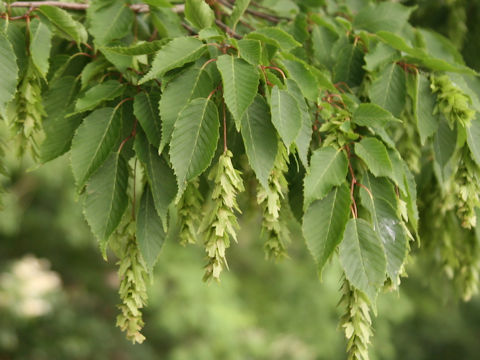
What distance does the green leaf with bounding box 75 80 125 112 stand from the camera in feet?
4.10

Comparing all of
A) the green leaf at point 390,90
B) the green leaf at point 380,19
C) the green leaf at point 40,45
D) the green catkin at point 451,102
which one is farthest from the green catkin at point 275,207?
the green leaf at point 380,19

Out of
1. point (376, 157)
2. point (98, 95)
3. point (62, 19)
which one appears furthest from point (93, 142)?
point (376, 157)

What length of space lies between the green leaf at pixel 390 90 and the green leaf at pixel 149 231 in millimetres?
743

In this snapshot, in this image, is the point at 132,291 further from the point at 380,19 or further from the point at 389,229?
the point at 380,19

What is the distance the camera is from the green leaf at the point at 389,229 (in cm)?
118

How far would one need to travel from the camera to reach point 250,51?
1186 millimetres

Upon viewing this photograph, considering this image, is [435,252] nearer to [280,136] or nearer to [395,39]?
[395,39]

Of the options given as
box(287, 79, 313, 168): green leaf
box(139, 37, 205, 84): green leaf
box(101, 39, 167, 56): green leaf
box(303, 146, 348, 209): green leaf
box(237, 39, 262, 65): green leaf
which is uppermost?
box(237, 39, 262, 65): green leaf

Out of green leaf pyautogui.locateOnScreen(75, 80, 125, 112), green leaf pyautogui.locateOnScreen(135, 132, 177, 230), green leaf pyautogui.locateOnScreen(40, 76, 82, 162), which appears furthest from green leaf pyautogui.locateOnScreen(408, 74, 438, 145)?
green leaf pyautogui.locateOnScreen(40, 76, 82, 162)

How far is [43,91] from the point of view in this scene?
1488mm

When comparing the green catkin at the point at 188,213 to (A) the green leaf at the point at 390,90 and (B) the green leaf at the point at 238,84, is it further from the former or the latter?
(A) the green leaf at the point at 390,90

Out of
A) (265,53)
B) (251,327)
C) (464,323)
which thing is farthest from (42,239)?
(464,323)

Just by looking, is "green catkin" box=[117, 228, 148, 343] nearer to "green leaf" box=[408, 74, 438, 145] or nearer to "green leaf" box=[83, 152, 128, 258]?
"green leaf" box=[83, 152, 128, 258]

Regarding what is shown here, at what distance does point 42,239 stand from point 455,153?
6490mm
